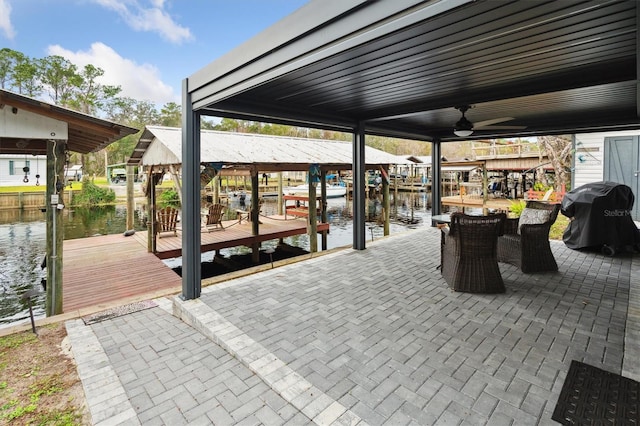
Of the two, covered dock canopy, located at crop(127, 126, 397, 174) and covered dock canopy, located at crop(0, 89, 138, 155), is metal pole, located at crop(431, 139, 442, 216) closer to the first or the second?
covered dock canopy, located at crop(127, 126, 397, 174)

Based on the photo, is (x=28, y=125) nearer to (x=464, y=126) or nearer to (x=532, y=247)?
(x=464, y=126)

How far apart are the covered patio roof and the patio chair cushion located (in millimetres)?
1693

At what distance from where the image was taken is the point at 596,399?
7.13ft

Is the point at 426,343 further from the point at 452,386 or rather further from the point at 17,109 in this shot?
the point at 17,109

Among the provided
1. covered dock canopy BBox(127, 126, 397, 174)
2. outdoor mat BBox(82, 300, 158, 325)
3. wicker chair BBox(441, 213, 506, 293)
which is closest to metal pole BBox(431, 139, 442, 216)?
covered dock canopy BBox(127, 126, 397, 174)

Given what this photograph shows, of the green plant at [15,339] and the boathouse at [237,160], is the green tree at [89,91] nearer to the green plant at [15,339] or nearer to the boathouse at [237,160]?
the boathouse at [237,160]

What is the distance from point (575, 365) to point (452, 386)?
3.53 feet

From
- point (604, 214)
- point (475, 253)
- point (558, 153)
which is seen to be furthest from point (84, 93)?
point (604, 214)

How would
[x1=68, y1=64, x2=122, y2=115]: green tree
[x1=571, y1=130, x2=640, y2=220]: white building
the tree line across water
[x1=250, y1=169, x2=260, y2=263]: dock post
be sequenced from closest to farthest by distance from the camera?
[x1=250, y1=169, x2=260, y2=263]: dock post < [x1=571, y1=130, x2=640, y2=220]: white building < the tree line across water < [x1=68, y1=64, x2=122, y2=115]: green tree

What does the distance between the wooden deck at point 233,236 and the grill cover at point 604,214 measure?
21.9 ft

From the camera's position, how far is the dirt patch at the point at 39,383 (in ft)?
7.51

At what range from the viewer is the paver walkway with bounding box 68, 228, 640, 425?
2188 millimetres

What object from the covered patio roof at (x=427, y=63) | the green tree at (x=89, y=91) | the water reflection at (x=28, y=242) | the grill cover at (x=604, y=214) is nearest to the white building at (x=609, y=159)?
the grill cover at (x=604, y=214)

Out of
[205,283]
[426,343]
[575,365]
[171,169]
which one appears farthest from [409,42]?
[171,169]
